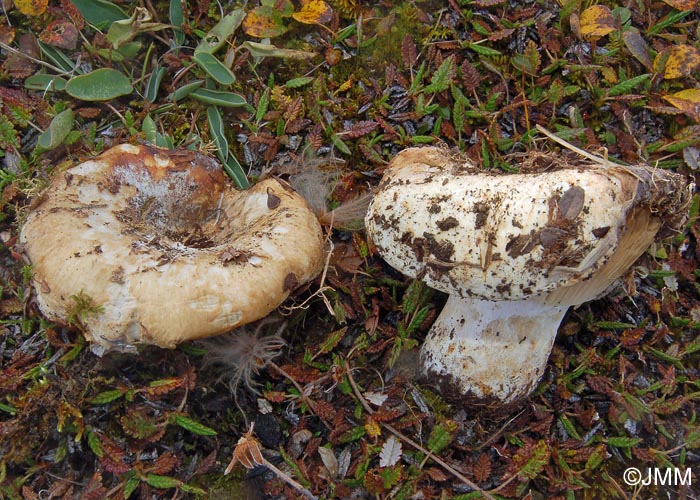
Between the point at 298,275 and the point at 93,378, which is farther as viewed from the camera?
the point at 93,378

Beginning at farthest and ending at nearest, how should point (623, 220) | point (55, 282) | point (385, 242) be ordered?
point (385, 242) < point (55, 282) < point (623, 220)

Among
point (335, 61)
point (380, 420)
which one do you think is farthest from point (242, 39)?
point (380, 420)

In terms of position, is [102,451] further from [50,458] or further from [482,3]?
[482,3]

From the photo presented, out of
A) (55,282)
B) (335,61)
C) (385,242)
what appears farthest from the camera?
(335,61)

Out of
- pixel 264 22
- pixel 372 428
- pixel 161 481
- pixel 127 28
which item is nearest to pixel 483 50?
pixel 264 22

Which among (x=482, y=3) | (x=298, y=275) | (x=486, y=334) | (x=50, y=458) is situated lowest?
(x=50, y=458)

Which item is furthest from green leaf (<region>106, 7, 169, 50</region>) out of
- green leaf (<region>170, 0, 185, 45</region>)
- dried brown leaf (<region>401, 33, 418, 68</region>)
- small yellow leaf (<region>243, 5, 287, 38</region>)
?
dried brown leaf (<region>401, 33, 418, 68</region>)

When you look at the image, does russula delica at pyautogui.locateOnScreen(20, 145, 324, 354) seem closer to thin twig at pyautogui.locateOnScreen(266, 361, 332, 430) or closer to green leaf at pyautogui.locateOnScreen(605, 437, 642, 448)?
thin twig at pyautogui.locateOnScreen(266, 361, 332, 430)
